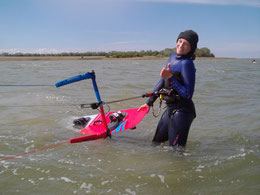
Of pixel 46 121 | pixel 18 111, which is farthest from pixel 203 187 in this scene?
pixel 18 111

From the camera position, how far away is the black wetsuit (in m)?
3.64

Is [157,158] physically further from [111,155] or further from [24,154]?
[24,154]

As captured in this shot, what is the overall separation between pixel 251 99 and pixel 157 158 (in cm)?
765

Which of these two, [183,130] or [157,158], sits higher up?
[183,130]

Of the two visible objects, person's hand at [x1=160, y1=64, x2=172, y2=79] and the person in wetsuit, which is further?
the person in wetsuit

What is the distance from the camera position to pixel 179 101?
397cm

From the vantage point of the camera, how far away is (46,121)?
699 cm

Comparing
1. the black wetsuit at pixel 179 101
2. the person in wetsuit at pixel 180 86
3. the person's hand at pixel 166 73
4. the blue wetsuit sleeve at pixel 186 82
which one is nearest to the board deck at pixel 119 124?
the black wetsuit at pixel 179 101

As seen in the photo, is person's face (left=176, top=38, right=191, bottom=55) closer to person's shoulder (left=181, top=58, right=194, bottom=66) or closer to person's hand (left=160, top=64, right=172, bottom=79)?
person's shoulder (left=181, top=58, right=194, bottom=66)

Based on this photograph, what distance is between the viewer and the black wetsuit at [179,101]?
364 cm

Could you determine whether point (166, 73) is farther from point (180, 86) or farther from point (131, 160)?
point (131, 160)

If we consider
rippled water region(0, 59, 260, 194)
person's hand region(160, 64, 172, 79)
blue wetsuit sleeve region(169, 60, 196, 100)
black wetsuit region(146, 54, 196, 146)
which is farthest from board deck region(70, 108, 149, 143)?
person's hand region(160, 64, 172, 79)

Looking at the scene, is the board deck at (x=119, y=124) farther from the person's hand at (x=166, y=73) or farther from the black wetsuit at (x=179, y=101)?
the person's hand at (x=166, y=73)

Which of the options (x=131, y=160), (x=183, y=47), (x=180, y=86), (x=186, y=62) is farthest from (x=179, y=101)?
(x=131, y=160)
